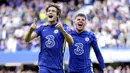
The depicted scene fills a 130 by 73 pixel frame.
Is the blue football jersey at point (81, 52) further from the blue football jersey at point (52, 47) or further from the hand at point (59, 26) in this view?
the hand at point (59, 26)

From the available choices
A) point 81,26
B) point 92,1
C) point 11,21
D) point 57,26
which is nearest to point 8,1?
point 11,21

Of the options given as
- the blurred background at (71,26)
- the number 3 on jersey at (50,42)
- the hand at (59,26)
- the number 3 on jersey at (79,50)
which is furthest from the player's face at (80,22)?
the blurred background at (71,26)

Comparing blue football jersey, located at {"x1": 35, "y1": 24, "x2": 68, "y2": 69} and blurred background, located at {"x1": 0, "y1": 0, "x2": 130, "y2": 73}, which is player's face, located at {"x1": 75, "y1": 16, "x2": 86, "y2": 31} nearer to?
blue football jersey, located at {"x1": 35, "y1": 24, "x2": 68, "y2": 69}

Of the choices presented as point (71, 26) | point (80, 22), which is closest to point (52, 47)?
point (80, 22)

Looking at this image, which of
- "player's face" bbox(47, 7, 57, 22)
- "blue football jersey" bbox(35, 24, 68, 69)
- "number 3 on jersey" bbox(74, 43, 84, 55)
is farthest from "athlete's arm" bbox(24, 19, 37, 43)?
"number 3 on jersey" bbox(74, 43, 84, 55)

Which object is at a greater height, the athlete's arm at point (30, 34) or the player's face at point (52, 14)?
the player's face at point (52, 14)

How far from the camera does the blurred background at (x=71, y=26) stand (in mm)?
20250

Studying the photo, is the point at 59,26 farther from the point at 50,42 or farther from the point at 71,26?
the point at 71,26

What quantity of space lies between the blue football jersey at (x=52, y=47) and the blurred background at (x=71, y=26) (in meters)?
8.72

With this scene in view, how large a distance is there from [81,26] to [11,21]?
12206mm

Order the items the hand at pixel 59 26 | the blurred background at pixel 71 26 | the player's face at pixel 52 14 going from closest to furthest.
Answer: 1. the hand at pixel 59 26
2. the player's face at pixel 52 14
3. the blurred background at pixel 71 26

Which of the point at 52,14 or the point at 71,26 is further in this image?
the point at 71,26

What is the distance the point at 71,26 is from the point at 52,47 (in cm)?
1184

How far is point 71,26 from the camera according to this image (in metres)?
22.5
